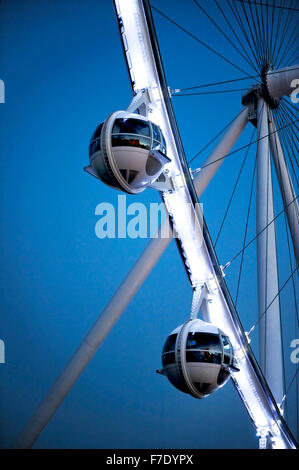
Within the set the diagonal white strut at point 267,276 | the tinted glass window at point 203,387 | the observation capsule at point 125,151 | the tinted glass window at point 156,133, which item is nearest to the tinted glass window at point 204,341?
the tinted glass window at point 203,387

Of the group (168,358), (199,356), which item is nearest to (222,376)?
(199,356)

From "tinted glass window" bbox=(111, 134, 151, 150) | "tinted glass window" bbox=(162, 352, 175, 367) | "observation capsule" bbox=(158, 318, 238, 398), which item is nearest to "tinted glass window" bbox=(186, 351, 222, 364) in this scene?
"observation capsule" bbox=(158, 318, 238, 398)

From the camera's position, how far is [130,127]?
966 centimetres

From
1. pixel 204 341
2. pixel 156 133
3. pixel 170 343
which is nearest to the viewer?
pixel 156 133

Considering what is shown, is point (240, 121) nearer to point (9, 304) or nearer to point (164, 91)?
point (164, 91)

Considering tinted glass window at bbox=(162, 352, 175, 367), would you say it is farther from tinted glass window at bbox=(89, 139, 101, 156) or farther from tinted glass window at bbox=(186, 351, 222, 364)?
tinted glass window at bbox=(89, 139, 101, 156)

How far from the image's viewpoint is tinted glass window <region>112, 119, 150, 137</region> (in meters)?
9.63

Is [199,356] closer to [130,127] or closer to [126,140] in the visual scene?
[126,140]

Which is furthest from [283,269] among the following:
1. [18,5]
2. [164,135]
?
[164,135]

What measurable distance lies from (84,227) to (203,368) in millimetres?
26964

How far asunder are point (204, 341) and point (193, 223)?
2.05 m

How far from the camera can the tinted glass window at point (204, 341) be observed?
10227 mm

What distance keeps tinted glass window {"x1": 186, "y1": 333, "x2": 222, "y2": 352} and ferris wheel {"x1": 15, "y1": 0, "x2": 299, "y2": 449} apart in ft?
0.05
